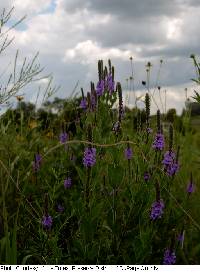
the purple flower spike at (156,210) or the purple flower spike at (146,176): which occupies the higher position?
the purple flower spike at (146,176)

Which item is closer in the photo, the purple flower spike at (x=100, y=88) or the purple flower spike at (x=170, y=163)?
the purple flower spike at (x=170, y=163)

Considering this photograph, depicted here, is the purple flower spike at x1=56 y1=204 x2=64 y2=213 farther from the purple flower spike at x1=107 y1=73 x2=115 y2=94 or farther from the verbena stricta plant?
the purple flower spike at x1=107 y1=73 x2=115 y2=94

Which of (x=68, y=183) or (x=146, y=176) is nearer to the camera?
(x=146, y=176)

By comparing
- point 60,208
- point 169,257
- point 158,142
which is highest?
point 158,142

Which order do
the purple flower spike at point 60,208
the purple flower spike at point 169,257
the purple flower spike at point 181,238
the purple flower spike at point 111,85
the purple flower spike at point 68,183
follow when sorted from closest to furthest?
1. the purple flower spike at point 169,257
2. the purple flower spike at point 181,238
3. the purple flower spike at point 111,85
4. the purple flower spike at point 60,208
5. the purple flower spike at point 68,183

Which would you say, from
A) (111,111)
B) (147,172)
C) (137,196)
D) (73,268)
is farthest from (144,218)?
(111,111)

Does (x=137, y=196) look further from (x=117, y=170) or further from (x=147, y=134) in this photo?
(x=147, y=134)

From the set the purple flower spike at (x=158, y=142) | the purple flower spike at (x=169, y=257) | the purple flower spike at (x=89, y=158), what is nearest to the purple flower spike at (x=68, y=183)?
the purple flower spike at (x=158, y=142)

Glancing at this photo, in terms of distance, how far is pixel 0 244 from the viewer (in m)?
3.49

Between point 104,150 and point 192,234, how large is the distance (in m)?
0.98

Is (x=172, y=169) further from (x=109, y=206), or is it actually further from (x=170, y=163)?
(x=109, y=206)

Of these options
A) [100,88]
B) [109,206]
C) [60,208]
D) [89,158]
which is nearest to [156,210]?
[109,206]

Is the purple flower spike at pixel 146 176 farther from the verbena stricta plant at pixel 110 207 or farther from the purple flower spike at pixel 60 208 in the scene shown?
the purple flower spike at pixel 60 208

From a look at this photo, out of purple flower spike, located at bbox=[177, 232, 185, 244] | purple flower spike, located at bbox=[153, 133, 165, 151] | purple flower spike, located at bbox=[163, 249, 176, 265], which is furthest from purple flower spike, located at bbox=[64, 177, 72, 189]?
purple flower spike, located at bbox=[163, 249, 176, 265]
